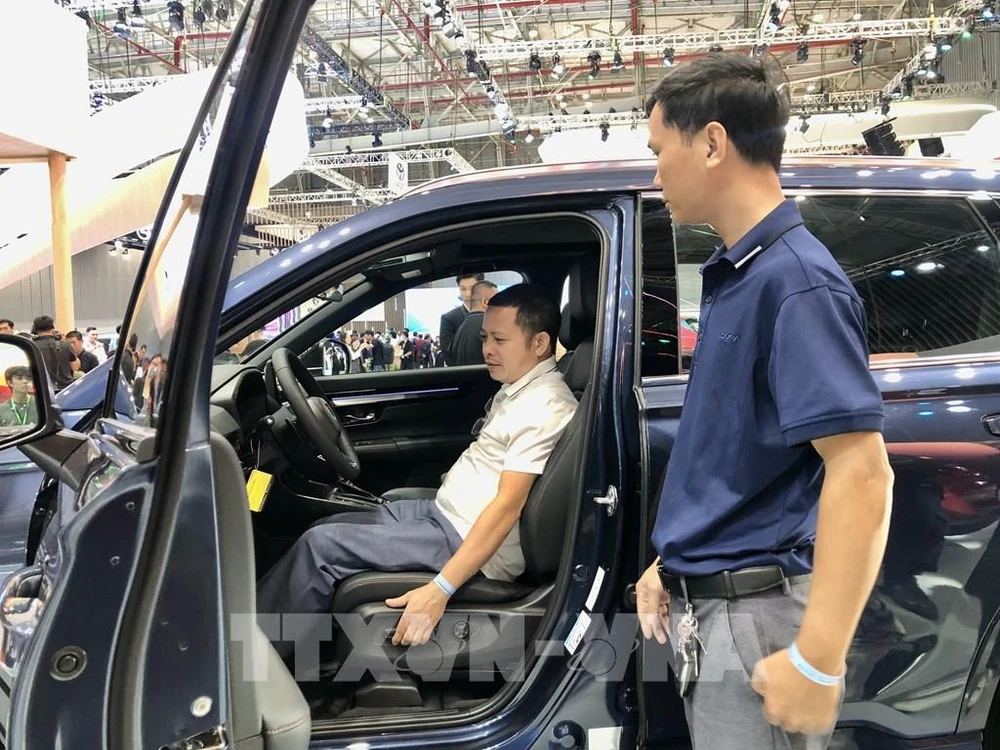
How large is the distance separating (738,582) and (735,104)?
0.68m

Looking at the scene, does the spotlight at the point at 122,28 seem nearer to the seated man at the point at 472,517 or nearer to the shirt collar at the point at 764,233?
the seated man at the point at 472,517

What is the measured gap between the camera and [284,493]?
244 centimetres

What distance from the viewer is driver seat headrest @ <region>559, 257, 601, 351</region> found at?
2270mm

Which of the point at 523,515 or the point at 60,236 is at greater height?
the point at 60,236

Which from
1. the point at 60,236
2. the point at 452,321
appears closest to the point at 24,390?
the point at 452,321

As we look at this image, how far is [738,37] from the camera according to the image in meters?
10.6

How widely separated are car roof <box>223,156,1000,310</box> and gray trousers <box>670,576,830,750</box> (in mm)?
1000

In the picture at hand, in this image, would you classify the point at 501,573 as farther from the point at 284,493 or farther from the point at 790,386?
the point at 790,386

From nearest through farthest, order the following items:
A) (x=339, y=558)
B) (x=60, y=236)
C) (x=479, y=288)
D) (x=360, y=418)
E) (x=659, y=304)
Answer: (x=659, y=304), (x=339, y=558), (x=360, y=418), (x=479, y=288), (x=60, y=236)

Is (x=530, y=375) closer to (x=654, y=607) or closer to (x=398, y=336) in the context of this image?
(x=654, y=607)

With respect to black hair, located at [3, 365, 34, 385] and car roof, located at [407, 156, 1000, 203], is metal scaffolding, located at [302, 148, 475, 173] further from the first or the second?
black hair, located at [3, 365, 34, 385]

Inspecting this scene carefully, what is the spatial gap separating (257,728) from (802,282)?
956 mm

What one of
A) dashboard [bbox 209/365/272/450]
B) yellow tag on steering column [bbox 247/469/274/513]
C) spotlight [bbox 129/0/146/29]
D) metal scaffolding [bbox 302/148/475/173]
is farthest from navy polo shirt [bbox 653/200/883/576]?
metal scaffolding [bbox 302/148/475/173]

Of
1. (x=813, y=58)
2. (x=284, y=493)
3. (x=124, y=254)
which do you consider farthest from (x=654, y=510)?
(x=124, y=254)
